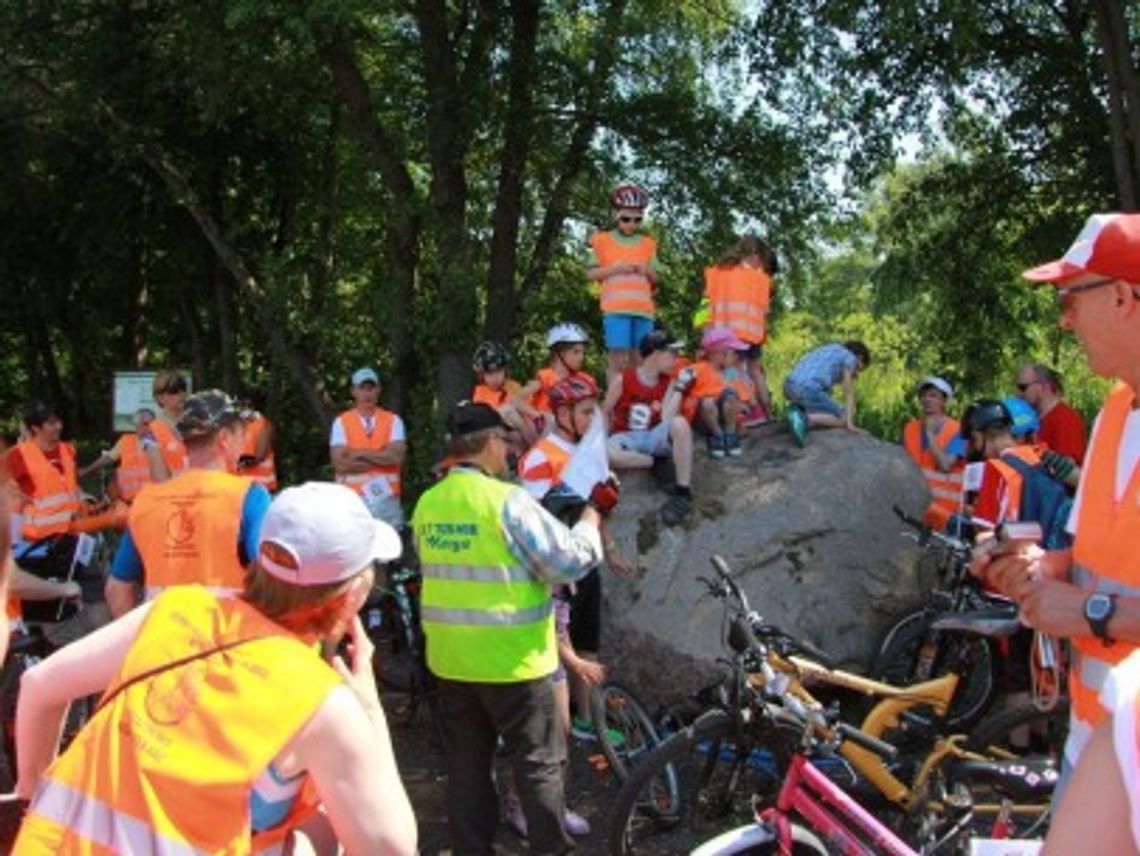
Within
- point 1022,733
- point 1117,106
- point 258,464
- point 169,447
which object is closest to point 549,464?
point 1022,733

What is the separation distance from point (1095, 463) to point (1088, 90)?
11.1m

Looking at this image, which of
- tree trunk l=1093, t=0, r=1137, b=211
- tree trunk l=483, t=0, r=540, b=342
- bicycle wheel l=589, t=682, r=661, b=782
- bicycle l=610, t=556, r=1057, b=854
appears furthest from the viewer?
tree trunk l=483, t=0, r=540, b=342

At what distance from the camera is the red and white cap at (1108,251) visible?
272 cm

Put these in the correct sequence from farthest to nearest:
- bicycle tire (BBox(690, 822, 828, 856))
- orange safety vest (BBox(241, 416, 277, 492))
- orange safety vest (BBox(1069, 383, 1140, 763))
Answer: orange safety vest (BBox(241, 416, 277, 492)), bicycle tire (BBox(690, 822, 828, 856)), orange safety vest (BBox(1069, 383, 1140, 763))

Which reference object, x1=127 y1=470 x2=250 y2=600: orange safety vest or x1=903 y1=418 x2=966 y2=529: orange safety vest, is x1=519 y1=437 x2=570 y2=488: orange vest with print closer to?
x1=127 y1=470 x2=250 y2=600: orange safety vest

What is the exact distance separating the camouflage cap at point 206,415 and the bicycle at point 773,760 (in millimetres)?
2128

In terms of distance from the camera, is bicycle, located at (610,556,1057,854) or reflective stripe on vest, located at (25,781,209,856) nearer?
reflective stripe on vest, located at (25,781,209,856)

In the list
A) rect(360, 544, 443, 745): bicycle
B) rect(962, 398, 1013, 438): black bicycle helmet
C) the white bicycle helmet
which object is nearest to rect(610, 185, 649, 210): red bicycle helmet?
the white bicycle helmet

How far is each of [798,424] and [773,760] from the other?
4.08 m

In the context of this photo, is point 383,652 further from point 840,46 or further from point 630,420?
point 840,46

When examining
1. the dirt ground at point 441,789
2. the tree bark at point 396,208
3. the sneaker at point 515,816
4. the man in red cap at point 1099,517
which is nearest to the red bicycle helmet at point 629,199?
the tree bark at point 396,208

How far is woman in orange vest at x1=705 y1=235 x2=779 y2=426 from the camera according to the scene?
942 centimetres

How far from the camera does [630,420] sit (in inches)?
341

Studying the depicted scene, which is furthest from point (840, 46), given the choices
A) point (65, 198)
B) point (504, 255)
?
point (65, 198)
